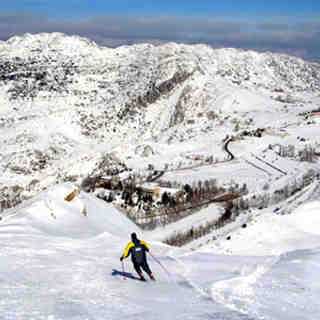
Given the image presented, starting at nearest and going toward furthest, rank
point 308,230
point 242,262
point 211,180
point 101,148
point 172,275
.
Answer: point 172,275 < point 242,262 < point 308,230 < point 211,180 < point 101,148

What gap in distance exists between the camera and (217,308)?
10305 millimetres

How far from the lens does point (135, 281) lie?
13.3m

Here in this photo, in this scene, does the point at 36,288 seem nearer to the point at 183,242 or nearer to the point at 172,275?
the point at 172,275

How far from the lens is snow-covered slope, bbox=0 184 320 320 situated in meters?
9.77

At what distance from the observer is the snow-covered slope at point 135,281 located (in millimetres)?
9766

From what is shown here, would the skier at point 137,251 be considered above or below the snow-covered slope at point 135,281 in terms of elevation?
above

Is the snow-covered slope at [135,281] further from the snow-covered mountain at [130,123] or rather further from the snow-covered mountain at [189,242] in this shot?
the snow-covered mountain at [130,123]

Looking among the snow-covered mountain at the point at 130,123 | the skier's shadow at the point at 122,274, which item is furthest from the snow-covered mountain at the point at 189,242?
the snow-covered mountain at the point at 130,123

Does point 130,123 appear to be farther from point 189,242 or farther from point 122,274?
point 122,274

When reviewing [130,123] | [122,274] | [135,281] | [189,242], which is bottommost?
[189,242]

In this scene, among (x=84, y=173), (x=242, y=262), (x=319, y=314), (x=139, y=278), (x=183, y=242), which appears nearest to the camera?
(x=319, y=314)

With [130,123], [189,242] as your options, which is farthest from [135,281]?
[130,123]

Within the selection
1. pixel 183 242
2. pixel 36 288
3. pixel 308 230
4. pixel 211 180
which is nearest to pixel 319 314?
pixel 36 288

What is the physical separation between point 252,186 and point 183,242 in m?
21.2
